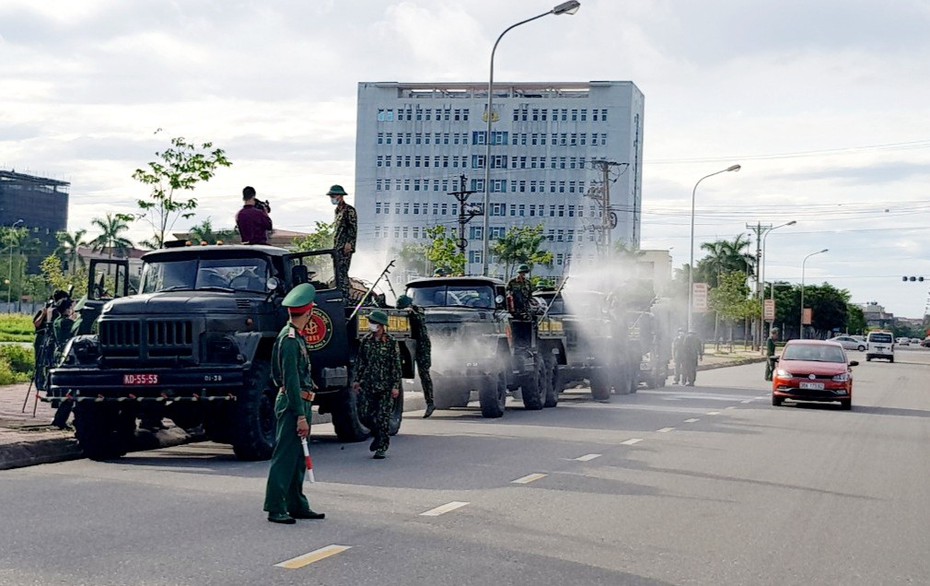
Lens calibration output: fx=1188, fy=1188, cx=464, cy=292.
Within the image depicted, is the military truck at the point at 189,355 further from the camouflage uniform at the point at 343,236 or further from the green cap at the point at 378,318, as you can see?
the camouflage uniform at the point at 343,236

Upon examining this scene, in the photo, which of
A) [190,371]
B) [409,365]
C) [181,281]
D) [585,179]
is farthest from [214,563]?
[585,179]

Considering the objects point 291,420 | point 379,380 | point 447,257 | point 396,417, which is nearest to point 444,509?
point 291,420

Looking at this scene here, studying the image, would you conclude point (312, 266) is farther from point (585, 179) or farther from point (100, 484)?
point (585, 179)

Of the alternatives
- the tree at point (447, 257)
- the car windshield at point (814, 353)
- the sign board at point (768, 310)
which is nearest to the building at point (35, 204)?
the sign board at point (768, 310)

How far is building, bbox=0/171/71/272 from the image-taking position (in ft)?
582

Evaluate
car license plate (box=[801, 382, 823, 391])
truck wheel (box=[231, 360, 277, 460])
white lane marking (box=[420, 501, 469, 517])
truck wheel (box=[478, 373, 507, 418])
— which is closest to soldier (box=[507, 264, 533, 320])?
truck wheel (box=[478, 373, 507, 418])

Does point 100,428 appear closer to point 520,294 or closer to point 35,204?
point 520,294

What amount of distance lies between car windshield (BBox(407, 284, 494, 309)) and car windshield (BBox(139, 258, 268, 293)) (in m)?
7.02

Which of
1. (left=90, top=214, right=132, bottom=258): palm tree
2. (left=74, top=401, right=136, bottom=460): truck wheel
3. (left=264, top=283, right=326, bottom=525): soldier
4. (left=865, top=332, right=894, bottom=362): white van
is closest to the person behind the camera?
(left=264, top=283, right=326, bottom=525): soldier

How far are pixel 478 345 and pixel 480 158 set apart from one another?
120 meters

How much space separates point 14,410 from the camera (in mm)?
18250

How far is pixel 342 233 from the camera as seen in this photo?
1630cm

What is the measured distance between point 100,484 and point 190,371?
2087 millimetres

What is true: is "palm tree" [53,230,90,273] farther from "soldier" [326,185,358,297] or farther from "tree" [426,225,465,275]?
"soldier" [326,185,358,297]
